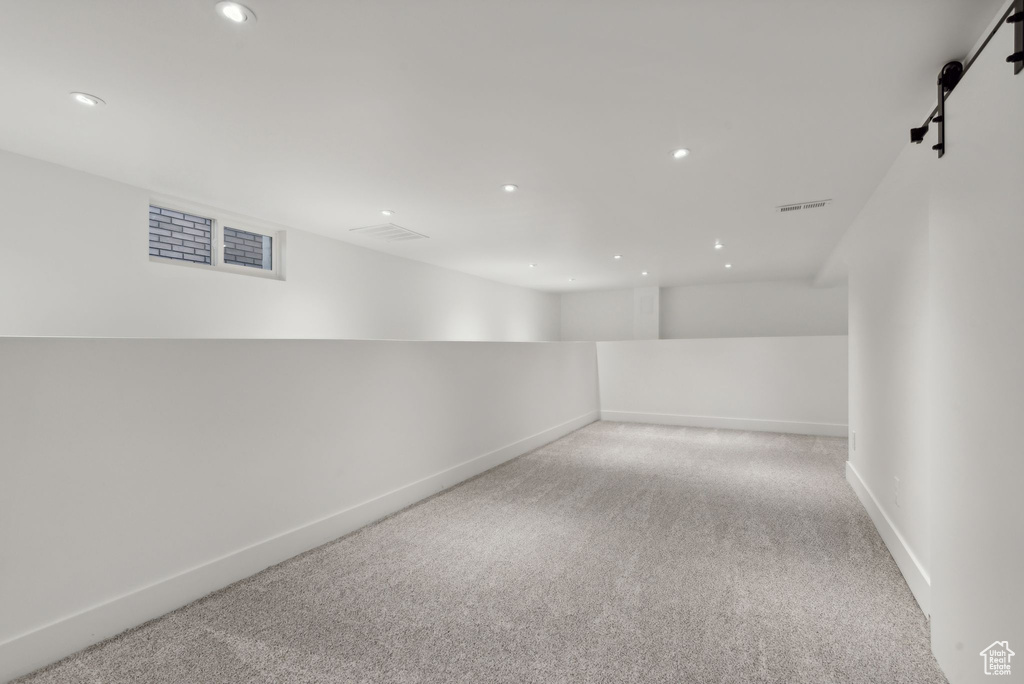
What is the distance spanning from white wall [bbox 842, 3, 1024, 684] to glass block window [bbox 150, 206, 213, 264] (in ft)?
15.4

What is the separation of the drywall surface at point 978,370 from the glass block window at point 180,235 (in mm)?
4697

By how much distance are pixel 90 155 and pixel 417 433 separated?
2.70 metres

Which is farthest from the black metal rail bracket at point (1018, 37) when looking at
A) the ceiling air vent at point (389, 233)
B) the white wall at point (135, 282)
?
the white wall at point (135, 282)

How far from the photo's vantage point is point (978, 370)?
1.42 m

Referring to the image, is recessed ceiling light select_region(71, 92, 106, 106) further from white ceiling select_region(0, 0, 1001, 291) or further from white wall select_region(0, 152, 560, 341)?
white wall select_region(0, 152, 560, 341)

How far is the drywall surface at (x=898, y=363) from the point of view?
84.3 inches

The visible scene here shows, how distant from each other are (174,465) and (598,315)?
25.7ft

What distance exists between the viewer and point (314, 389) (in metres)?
2.73

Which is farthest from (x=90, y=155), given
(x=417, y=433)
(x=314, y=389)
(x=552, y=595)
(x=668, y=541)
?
(x=668, y=541)

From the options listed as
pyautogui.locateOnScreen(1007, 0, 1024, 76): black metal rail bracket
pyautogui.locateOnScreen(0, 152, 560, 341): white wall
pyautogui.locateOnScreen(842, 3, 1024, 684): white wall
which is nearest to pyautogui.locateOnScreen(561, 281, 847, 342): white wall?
pyautogui.locateOnScreen(0, 152, 560, 341): white wall

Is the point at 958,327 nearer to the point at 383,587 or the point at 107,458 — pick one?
the point at 383,587

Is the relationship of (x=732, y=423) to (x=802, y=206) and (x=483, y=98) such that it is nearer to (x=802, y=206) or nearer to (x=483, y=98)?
(x=802, y=206)

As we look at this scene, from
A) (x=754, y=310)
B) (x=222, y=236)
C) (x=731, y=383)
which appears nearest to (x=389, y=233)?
(x=222, y=236)

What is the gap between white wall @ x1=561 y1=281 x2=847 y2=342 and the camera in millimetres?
7398
